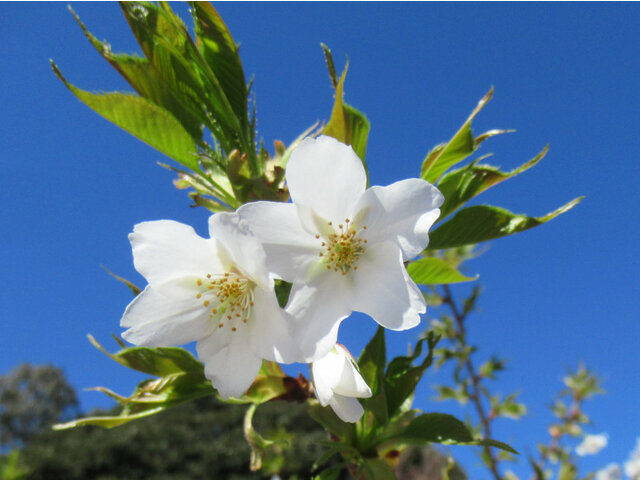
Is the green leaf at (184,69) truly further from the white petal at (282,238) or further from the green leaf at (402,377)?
the green leaf at (402,377)

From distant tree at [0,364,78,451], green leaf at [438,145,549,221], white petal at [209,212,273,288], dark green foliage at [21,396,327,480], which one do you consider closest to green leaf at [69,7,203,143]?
white petal at [209,212,273,288]

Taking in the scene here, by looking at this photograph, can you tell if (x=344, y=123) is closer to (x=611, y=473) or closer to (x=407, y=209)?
(x=407, y=209)

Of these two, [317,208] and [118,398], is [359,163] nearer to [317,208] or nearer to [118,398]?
[317,208]

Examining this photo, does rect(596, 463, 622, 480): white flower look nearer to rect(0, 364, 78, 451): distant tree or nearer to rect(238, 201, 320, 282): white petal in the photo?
rect(238, 201, 320, 282): white petal

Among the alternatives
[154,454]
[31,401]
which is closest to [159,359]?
[154,454]

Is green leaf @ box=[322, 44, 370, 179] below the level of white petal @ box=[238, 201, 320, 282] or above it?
above

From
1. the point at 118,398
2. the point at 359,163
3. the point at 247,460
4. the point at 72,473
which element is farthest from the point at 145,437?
the point at 359,163
